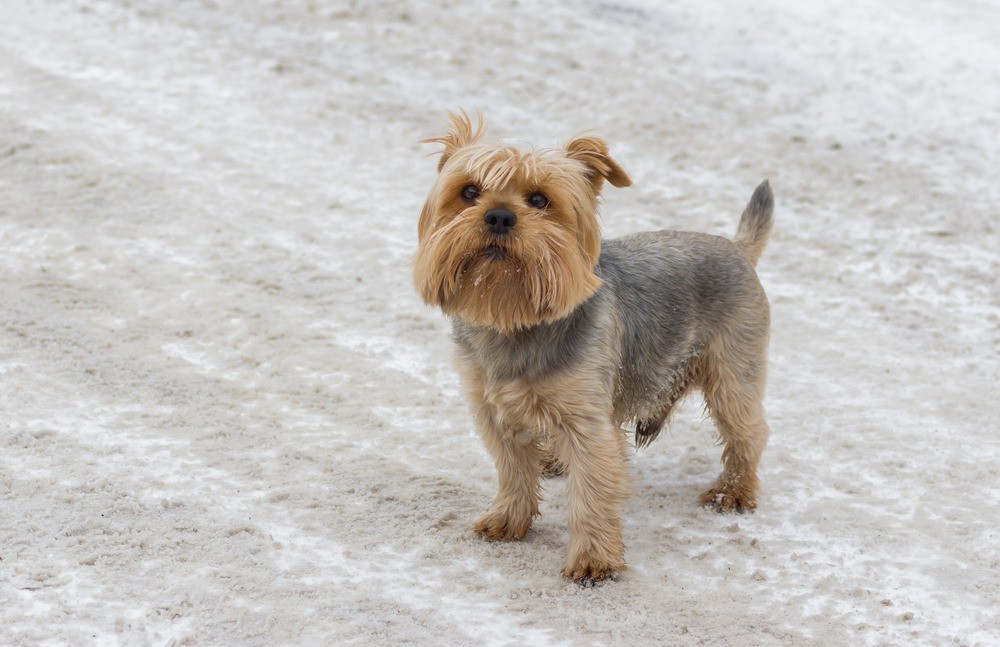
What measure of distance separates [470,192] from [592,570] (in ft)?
5.69

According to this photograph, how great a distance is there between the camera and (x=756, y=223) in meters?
5.78

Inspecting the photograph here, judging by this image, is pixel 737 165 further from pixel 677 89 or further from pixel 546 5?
pixel 546 5

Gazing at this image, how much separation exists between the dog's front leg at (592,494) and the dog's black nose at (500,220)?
2.99 ft

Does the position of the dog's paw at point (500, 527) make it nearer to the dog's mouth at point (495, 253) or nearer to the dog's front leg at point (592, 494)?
the dog's front leg at point (592, 494)

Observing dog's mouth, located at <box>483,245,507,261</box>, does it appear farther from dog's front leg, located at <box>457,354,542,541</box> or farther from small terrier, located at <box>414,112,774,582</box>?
dog's front leg, located at <box>457,354,542,541</box>

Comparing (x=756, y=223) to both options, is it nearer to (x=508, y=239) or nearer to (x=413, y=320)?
(x=508, y=239)

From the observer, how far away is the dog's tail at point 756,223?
5.74 m

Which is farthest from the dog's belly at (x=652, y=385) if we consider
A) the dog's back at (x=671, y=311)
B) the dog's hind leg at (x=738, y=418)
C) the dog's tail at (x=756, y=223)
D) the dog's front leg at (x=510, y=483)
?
the dog's tail at (x=756, y=223)

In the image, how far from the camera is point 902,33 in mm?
12438

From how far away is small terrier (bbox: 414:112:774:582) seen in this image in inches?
168

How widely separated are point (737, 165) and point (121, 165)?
5519mm

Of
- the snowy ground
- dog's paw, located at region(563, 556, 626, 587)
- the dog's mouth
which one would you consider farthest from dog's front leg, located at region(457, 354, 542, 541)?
the dog's mouth

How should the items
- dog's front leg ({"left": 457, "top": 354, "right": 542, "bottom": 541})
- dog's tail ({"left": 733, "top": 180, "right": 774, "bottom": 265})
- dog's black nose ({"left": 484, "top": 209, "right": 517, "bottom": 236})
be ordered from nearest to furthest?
dog's black nose ({"left": 484, "top": 209, "right": 517, "bottom": 236})
dog's front leg ({"left": 457, "top": 354, "right": 542, "bottom": 541})
dog's tail ({"left": 733, "top": 180, "right": 774, "bottom": 265})

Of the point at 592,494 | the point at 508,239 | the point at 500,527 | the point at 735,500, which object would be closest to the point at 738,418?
the point at 735,500
